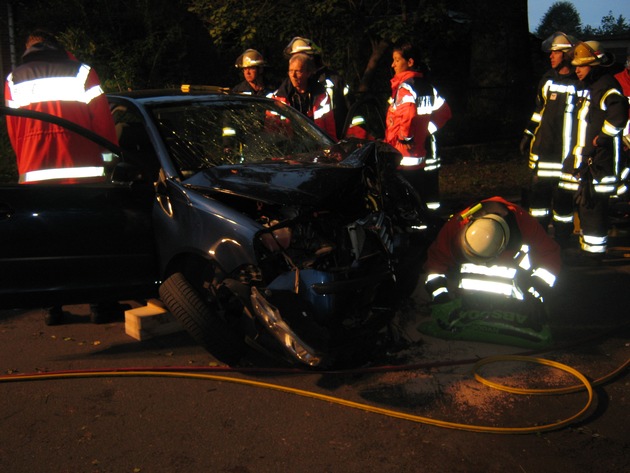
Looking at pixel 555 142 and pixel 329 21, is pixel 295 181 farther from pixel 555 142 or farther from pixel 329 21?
pixel 329 21

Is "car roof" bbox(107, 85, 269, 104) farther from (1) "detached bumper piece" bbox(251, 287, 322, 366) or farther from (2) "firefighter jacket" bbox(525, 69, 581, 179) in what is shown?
(2) "firefighter jacket" bbox(525, 69, 581, 179)

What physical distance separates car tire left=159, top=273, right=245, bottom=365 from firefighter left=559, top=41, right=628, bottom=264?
3853 millimetres

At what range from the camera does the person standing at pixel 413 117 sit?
6746 mm

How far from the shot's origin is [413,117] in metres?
6.78

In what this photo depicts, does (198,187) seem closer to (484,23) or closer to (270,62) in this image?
(270,62)

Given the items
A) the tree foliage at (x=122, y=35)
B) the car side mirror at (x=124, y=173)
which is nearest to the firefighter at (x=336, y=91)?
the car side mirror at (x=124, y=173)

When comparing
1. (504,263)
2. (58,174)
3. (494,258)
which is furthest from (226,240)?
(504,263)

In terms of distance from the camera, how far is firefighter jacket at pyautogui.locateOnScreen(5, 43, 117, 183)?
195 inches

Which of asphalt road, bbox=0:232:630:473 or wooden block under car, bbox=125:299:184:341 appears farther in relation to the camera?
wooden block under car, bbox=125:299:184:341

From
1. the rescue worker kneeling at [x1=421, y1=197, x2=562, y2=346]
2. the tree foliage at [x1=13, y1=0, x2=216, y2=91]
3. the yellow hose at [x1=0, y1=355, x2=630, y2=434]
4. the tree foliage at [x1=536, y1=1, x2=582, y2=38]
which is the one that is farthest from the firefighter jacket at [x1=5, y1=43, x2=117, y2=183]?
the tree foliage at [x1=536, y1=1, x2=582, y2=38]

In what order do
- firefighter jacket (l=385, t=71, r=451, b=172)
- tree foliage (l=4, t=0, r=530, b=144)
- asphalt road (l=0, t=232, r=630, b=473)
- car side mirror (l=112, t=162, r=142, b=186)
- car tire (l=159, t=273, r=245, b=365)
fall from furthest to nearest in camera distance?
tree foliage (l=4, t=0, r=530, b=144) < firefighter jacket (l=385, t=71, r=451, b=172) < car side mirror (l=112, t=162, r=142, b=186) < car tire (l=159, t=273, r=245, b=365) < asphalt road (l=0, t=232, r=630, b=473)

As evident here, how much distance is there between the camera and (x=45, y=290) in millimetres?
4562

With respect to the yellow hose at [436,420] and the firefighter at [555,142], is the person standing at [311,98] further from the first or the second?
the yellow hose at [436,420]

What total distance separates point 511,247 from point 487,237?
0.30m
